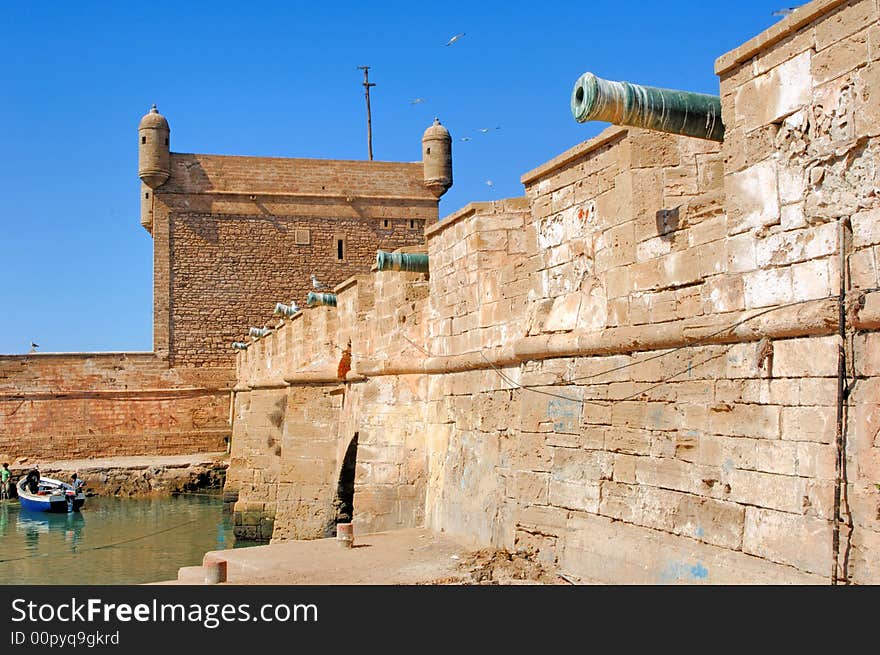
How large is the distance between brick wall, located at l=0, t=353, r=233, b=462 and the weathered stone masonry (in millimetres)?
20902

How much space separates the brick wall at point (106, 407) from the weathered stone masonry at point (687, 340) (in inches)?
823

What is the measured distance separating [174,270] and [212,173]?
126 inches

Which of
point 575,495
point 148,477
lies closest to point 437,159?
point 148,477

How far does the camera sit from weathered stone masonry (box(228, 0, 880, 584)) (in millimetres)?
3758

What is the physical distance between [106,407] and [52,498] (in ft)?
21.2

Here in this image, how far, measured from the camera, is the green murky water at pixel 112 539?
14.7 m

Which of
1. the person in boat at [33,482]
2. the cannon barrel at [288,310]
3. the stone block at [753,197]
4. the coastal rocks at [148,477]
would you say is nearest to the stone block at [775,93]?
the stone block at [753,197]

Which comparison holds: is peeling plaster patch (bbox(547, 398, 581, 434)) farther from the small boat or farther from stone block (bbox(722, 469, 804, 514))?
the small boat

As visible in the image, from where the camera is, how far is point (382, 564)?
22.8 feet

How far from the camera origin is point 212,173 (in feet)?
96.6

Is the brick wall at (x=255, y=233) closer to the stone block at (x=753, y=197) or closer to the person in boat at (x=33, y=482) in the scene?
the person in boat at (x=33, y=482)

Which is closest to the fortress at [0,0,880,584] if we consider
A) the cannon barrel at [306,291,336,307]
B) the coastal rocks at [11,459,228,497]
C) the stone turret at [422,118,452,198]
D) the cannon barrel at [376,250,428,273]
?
the cannon barrel at [376,250,428,273]

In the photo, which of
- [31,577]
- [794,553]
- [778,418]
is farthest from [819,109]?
[31,577]
